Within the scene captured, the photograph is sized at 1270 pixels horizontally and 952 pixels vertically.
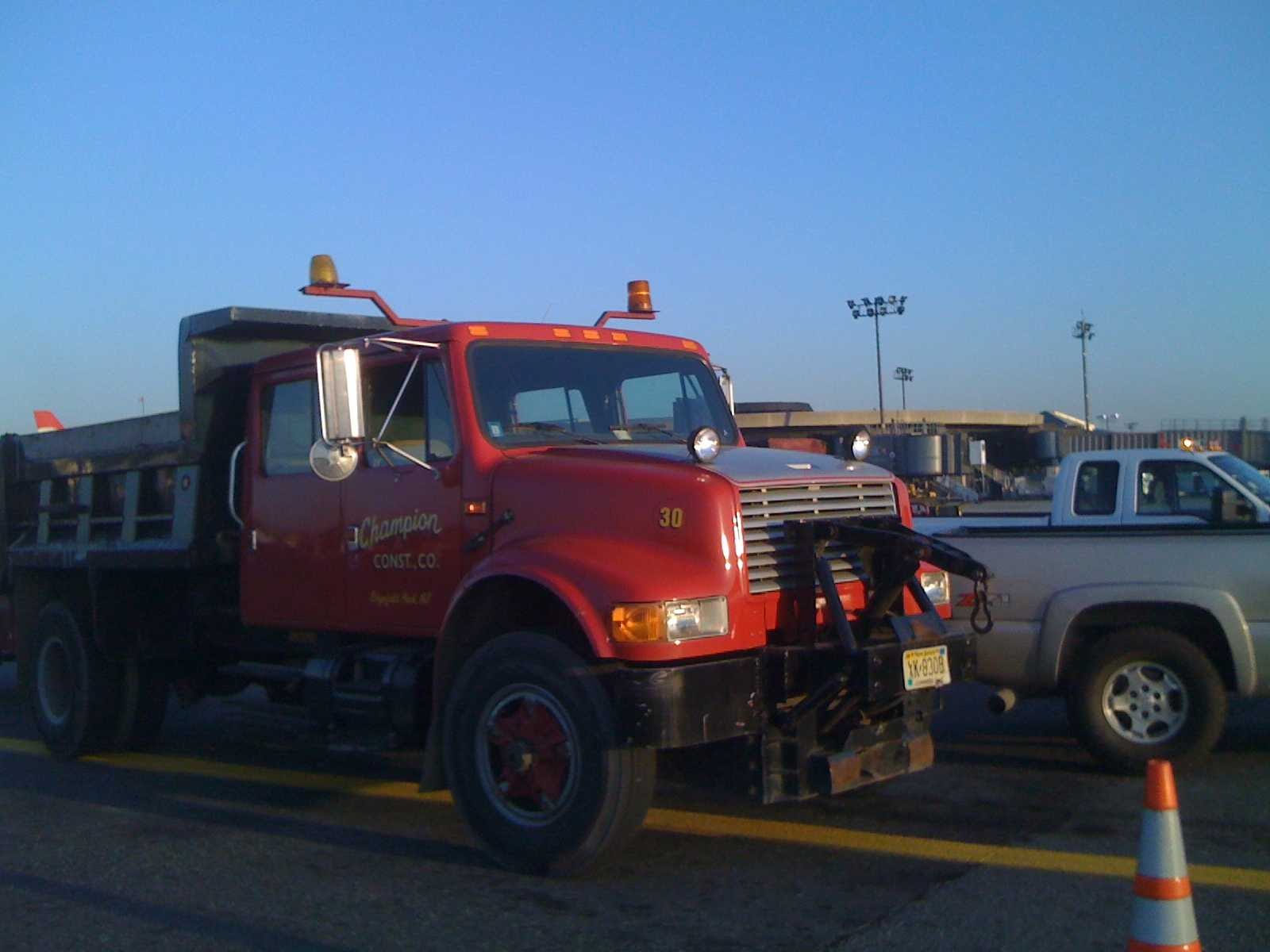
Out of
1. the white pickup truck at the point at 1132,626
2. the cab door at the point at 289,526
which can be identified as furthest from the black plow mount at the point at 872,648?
the cab door at the point at 289,526

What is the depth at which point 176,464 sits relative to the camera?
814 centimetres

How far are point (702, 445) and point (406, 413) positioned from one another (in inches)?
70.4

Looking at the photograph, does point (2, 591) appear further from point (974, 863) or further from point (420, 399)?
point (974, 863)

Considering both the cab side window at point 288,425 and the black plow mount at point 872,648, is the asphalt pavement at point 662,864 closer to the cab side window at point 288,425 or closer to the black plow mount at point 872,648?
the black plow mount at point 872,648

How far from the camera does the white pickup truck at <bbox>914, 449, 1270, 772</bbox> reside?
24.1 feet

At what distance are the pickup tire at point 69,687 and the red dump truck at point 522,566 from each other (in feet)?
0.28

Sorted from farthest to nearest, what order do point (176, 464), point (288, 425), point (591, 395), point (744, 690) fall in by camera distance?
point (176, 464)
point (288, 425)
point (591, 395)
point (744, 690)

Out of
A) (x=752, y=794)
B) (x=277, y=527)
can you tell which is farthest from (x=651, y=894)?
(x=277, y=527)

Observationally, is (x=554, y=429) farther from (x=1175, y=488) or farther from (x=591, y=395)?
(x=1175, y=488)

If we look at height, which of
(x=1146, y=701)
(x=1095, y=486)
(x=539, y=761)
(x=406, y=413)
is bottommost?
(x=1146, y=701)

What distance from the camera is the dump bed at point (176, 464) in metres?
7.95

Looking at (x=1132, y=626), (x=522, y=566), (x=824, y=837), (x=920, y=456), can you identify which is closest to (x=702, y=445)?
(x=522, y=566)

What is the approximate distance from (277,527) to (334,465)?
4.28ft

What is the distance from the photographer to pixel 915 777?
759 cm
